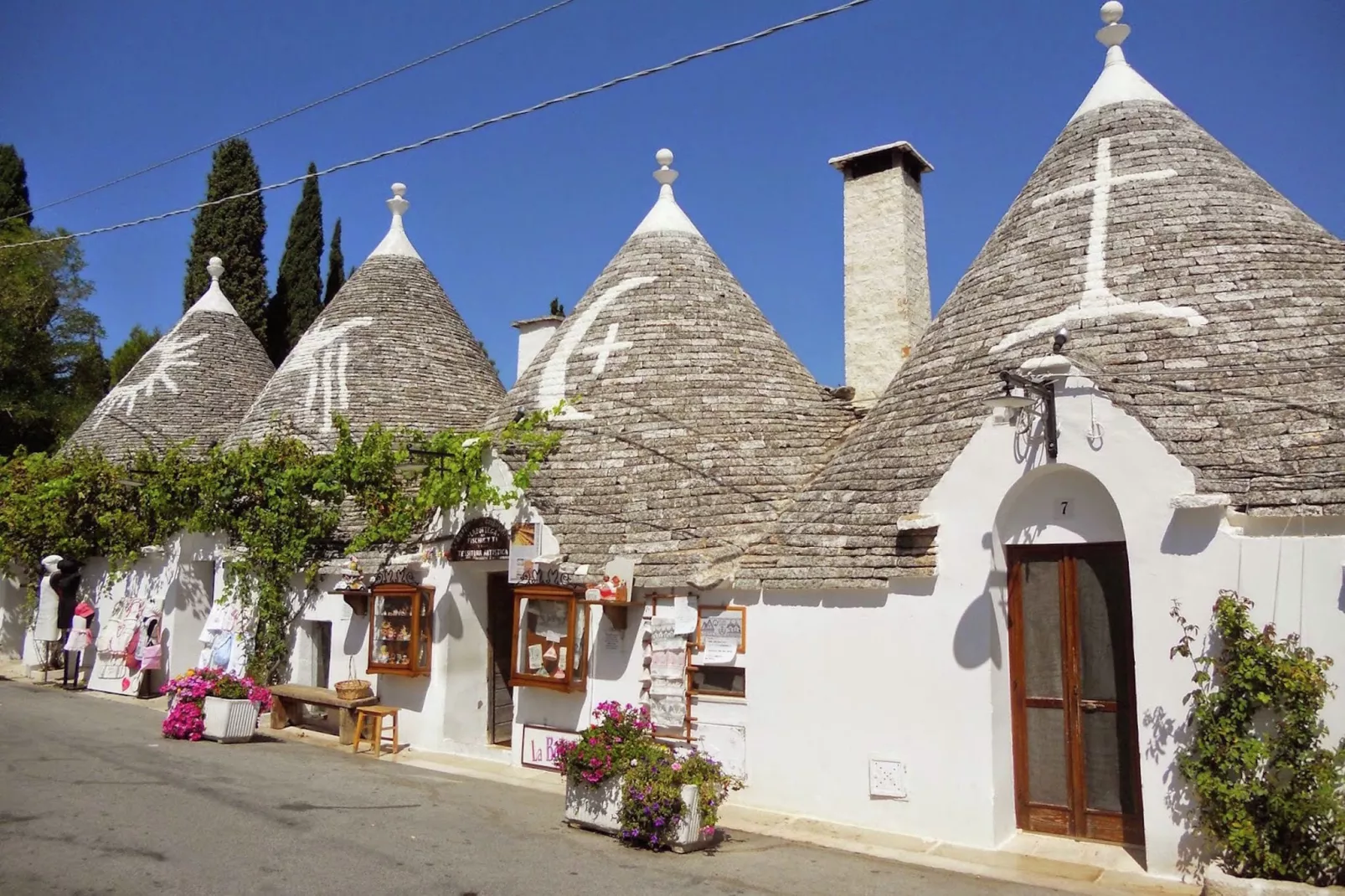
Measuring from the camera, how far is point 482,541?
1117 centimetres

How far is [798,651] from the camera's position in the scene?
8.62 metres

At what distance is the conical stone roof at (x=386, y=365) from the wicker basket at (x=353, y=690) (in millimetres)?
5293

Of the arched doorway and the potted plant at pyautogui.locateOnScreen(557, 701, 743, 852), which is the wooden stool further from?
the arched doorway

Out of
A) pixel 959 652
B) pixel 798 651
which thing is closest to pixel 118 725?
pixel 798 651

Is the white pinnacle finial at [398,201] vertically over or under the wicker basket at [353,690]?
over

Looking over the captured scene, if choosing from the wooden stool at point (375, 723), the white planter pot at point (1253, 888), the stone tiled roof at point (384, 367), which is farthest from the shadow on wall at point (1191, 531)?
the stone tiled roof at point (384, 367)

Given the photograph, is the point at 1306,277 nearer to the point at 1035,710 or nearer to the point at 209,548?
the point at 1035,710

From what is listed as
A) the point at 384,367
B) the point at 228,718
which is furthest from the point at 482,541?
the point at 384,367

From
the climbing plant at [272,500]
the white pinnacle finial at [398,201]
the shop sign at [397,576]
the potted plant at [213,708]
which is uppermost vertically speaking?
the white pinnacle finial at [398,201]

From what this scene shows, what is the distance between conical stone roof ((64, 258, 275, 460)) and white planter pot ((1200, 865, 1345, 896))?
18469mm

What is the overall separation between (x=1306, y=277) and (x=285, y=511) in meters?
12.4

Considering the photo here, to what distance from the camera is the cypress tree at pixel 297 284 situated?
113 ft

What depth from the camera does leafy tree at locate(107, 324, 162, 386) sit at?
127 ft

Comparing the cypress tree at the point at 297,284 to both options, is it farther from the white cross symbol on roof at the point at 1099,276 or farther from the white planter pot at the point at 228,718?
the white cross symbol on roof at the point at 1099,276
